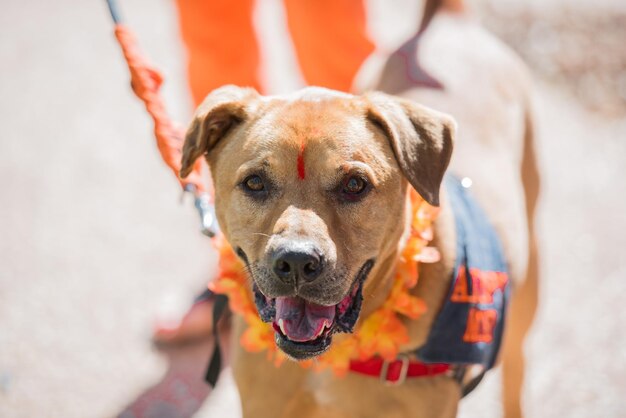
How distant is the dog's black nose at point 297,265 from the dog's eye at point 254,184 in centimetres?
34

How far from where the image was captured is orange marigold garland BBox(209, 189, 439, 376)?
Result: 115 inches

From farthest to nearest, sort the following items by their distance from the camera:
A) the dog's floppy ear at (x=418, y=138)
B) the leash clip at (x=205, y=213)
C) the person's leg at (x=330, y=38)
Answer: the person's leg at (x=330, y=38) → the leash clip at (x=205, y=213) → the dog's floppy ear at (x=418, y=138)

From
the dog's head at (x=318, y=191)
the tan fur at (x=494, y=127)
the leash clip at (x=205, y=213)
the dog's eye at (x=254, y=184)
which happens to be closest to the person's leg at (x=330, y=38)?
the tan fur at (x=494, y=127)

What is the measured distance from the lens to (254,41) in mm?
4879

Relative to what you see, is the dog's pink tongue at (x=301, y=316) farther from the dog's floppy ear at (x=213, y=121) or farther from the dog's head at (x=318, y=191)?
the dog's floppy ear at (x=213, y=121)

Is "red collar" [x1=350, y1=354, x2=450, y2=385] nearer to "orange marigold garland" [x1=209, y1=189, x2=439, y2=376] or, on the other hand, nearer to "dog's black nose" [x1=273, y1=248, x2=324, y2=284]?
"orange marigold garland" [x1=209, y1=189, x2=439, y2=376]

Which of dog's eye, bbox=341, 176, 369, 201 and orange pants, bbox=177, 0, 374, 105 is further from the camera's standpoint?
orange pants, bbox=177, 0, 374, 105

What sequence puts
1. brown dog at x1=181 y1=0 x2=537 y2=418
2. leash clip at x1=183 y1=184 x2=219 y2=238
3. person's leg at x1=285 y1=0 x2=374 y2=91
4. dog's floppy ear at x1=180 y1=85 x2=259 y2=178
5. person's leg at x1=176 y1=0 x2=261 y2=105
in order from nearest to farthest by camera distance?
brown dog at x1=181 y1=0 x2=537 y2=418 → dog's floppy ear at x1=180 y1=85 x2=259 y2=178 → leash clip at x1=183 y1=184 x2=219 y2=238 → person's leg at x1=176 y1=0 x2=261 y2=105 → person's leg at x1=285 y1=0 x2=374 y2=91

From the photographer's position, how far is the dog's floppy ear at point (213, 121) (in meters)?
2.88

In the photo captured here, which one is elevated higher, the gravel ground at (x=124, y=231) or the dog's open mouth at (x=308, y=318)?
the dog's open mouth at (x=308, y=318)

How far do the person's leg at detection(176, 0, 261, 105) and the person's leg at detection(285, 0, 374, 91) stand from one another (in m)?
0.42

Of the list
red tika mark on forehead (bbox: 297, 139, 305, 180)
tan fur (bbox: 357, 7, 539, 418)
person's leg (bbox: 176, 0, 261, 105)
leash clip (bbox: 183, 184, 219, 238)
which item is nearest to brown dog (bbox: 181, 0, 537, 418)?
red tika mark on forehead (bbox: 297, 139, 305, 180)

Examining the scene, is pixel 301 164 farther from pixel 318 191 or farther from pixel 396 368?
pixel 396 368

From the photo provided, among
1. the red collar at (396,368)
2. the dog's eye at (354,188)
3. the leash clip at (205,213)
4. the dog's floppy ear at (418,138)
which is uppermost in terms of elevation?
the dog's floppy ear at (418,138)
